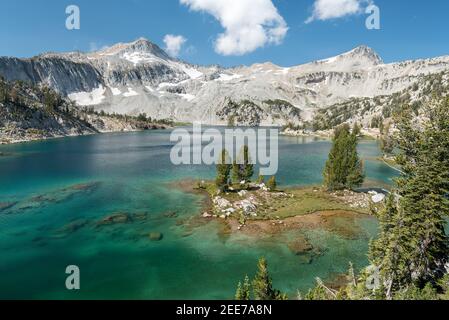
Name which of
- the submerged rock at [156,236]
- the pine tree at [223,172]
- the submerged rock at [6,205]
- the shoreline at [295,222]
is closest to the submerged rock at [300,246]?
the shoreline at [295,222]

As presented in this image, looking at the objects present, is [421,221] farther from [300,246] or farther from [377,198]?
[377,198]

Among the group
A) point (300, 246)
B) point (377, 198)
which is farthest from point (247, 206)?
point (377, 198)

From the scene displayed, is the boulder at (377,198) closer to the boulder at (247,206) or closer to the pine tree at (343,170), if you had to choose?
the pine tree at (343,170)

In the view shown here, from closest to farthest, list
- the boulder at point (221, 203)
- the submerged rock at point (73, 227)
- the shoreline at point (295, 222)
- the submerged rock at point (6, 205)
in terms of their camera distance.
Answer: the submerged rock at point (73, 227) → the shoreline at point (295, 222) → the boulder at point (221, 203) → the submerged rock at point (6, 205)

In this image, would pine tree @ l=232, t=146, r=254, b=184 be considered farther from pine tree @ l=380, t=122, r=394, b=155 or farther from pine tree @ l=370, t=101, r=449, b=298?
pine tree @ l=370, t=101, r=449, b=298

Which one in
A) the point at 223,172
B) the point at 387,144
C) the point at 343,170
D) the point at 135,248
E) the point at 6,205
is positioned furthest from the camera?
the point at 387,144
